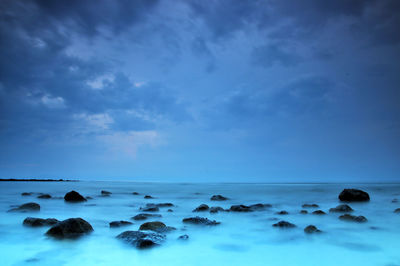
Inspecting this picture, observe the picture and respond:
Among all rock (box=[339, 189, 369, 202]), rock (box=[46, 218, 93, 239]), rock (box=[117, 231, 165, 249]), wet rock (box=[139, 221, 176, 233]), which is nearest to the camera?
rock (box=[117, 231, 165, 249])

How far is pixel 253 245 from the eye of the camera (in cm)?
622

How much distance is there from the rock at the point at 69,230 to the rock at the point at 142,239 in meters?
1.20

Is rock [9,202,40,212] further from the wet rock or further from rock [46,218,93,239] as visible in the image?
the wet rock

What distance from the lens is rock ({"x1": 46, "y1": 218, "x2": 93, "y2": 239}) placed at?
6.41 metres

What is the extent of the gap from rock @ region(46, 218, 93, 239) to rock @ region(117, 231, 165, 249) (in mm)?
1197

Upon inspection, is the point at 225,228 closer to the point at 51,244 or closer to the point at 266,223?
the point at 266,223

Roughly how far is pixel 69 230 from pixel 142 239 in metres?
2.21

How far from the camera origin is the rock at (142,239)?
556cm

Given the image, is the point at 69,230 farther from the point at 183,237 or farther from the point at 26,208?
the point at 26,208

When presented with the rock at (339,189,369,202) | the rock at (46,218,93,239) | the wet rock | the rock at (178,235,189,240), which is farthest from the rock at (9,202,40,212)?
the rock at (339,189,369,202)

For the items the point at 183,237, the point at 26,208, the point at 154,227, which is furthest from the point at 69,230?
the point at 26,208

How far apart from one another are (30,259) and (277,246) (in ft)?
17.2

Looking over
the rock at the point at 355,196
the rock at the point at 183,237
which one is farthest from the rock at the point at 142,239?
the rock at the point at 355,196

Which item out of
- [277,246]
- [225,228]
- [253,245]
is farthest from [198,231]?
[277,246]
